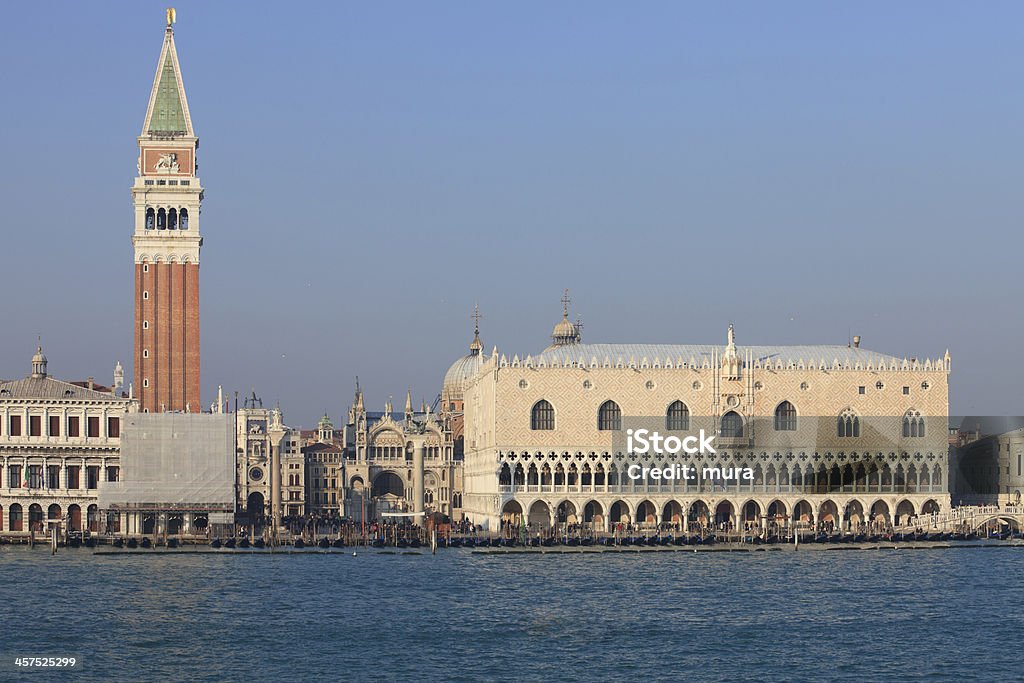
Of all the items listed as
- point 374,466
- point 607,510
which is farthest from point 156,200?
point 374,466

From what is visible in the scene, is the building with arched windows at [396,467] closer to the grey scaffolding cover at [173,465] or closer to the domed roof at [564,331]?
the domed roof at [564,331]

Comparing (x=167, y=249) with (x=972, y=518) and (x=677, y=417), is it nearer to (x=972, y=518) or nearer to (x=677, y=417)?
(x=677, y=417)

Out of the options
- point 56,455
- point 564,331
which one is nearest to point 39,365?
point 56,455

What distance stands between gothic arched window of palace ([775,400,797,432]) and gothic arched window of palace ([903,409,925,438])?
6.63 meters

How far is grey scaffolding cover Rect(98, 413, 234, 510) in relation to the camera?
106m

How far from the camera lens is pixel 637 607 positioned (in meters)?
70.2

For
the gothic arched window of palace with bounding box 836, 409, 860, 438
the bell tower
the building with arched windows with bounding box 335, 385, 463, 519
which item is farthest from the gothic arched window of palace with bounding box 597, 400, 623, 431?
the building with arched windows with bounding box 335, 385, 463, 519

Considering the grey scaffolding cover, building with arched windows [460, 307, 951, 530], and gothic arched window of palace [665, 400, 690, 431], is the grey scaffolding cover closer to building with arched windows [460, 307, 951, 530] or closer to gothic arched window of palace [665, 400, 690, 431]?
building with arched windows [460, 307, 951, 530]

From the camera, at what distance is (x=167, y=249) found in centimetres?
11256

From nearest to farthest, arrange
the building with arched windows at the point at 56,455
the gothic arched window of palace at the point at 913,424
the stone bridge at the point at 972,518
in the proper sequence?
the stone bridge at the point at 972,518 < the building with arched windows at the point at 56,455 < the gothic arched window of palace at the point at 913,424

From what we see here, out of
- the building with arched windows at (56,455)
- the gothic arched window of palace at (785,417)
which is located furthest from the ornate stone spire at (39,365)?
the gothic arched window of palace at (785,417)

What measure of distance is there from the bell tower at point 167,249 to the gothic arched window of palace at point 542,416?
789 inches

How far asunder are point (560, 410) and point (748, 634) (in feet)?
152

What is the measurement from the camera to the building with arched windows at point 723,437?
357ft
